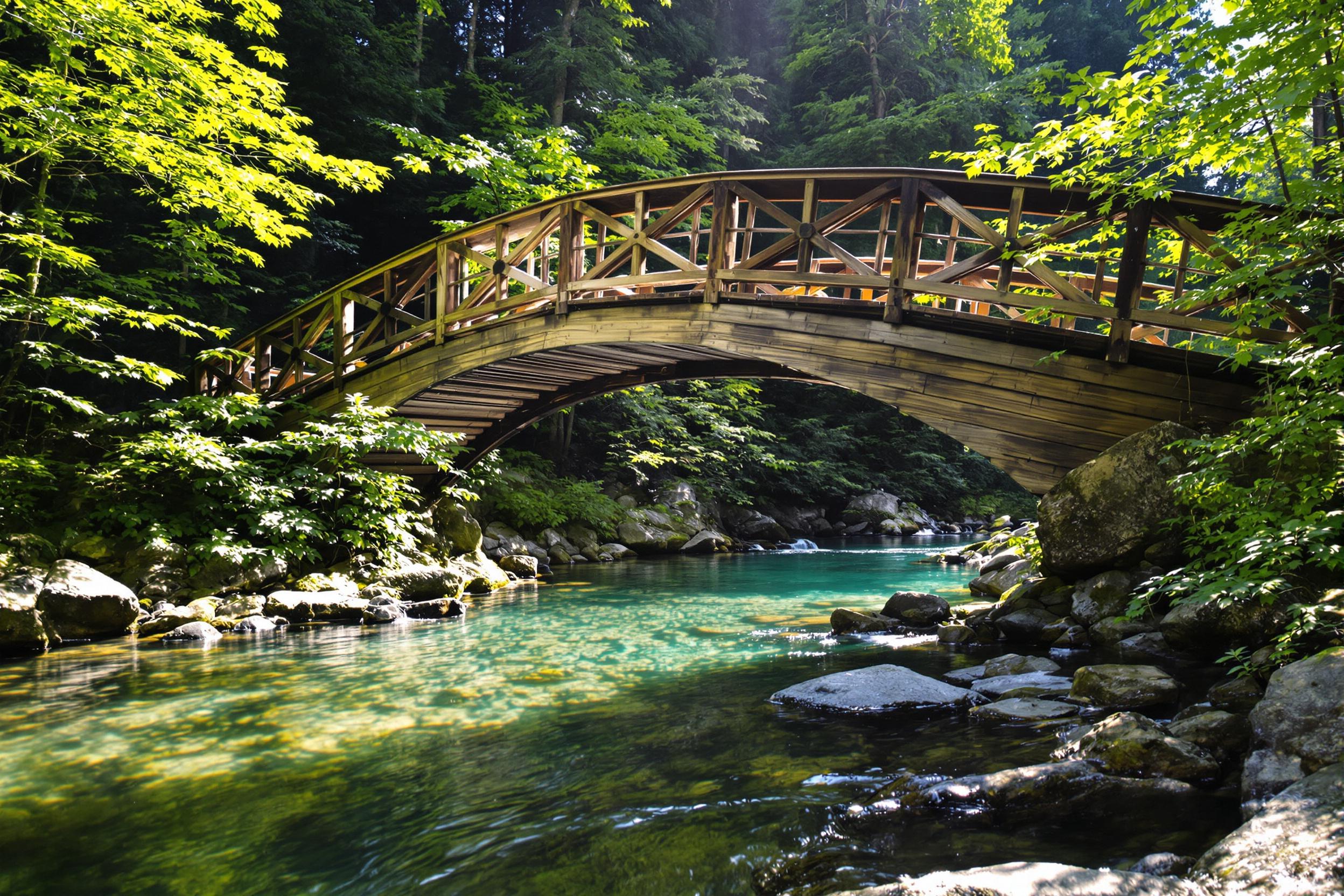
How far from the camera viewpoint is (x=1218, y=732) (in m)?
3.32

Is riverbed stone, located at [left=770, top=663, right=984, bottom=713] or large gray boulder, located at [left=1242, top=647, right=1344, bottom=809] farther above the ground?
large gray boulder, located at [left=1242, top=647, right=1344, bottom=809]

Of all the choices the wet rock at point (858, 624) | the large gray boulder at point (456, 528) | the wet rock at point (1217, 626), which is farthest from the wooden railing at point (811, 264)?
the wet rock at point (858, 624)

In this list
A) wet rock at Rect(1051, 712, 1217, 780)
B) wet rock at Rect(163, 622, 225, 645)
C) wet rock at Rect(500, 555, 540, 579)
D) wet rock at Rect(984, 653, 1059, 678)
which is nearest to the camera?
wet rock at Rect(1051, 712, 1217, 780)

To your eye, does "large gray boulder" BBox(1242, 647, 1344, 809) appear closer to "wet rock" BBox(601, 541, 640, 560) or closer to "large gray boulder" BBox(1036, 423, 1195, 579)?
"large gray boulder" BBox(1036, 423, 1195, 579)

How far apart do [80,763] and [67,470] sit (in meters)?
6.30

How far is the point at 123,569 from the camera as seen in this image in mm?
8141

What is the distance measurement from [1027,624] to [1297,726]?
3.44 m

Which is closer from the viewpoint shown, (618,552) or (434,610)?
Result: (434,610)

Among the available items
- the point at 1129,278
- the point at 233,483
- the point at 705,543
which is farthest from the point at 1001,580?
the point at 233,483

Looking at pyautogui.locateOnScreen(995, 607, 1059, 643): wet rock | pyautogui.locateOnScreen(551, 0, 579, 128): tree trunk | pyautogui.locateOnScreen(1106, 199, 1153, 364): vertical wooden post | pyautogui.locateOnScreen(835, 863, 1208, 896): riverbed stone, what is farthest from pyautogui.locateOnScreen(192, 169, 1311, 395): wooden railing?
pyautogui.locateOnScreen(551, 0, 579, 128): tree trunk

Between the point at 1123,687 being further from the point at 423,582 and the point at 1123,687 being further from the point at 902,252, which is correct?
the point at 423,582

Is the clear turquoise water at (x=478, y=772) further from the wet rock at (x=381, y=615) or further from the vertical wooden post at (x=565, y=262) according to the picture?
the vertical wooden post at (x=565, y=262)

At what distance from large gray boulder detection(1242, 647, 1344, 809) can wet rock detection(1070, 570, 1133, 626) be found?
8.94 ft

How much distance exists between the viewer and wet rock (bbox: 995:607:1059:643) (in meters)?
6.12
